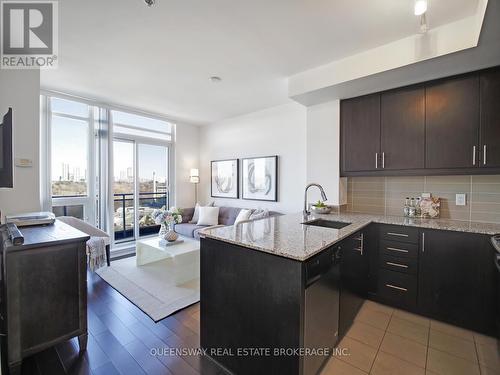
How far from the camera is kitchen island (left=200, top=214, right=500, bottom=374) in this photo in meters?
1.35

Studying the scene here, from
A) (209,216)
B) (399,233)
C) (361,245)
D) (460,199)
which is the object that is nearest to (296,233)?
(361,245)

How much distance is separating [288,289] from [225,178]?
3942 millimetres

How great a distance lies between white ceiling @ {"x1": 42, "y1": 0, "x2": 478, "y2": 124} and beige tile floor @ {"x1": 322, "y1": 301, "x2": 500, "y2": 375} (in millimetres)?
2688

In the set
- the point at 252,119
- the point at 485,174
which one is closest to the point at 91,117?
the point at 252,119

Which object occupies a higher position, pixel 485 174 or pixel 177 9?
pixel 177 9

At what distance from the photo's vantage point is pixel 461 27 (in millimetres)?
1879

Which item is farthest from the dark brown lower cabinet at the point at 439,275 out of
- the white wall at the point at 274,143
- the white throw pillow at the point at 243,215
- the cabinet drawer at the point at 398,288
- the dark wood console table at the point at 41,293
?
the dark wood console table at the point at 41,293

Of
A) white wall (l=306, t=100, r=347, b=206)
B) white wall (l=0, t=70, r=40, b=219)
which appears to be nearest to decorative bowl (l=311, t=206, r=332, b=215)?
white wall (l=306, t=100, r=347, b=206)

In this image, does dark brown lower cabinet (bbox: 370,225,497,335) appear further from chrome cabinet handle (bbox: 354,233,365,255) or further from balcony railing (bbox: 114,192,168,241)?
balcony railing (bbox: 114,192,168,241)

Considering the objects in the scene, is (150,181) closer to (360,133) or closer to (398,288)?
(360,133)

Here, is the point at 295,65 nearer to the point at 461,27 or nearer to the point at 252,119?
the point at 461,27

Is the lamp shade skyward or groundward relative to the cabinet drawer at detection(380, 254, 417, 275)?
skyward

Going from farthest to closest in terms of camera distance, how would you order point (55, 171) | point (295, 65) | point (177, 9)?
point (55, 171) < point (295, 65) < point (177, 9)

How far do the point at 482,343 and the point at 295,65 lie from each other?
3163mm
